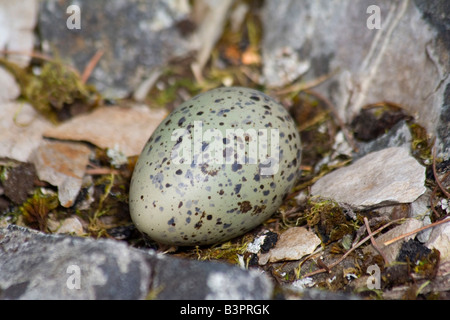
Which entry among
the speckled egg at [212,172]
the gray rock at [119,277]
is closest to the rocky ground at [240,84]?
the gray rock at [119,277]

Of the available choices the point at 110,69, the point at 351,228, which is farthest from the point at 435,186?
the point at 110,69

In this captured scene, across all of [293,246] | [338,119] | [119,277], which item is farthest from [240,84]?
[119,277]

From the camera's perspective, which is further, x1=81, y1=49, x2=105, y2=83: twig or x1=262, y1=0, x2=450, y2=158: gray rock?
x1=81, y1=49, x2=105, y2=83: twig

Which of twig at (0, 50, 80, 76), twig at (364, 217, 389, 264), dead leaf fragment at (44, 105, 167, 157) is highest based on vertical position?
twig at (0, 50, 80, 76)

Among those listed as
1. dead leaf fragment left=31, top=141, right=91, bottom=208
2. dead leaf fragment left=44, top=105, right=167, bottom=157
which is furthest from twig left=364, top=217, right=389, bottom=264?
dead leaf fragment left=31, top=141, right=91, bottom=208

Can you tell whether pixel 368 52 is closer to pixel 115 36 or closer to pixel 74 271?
pixel 115 36

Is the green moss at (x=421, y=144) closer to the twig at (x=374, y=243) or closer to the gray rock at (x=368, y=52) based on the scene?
the gray rock at (x=368, y=52)

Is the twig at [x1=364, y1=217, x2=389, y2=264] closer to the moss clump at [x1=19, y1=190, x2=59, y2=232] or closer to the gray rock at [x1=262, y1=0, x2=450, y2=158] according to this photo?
the gray rock at [x1=262, y1=0, x2=450, y2=158]
